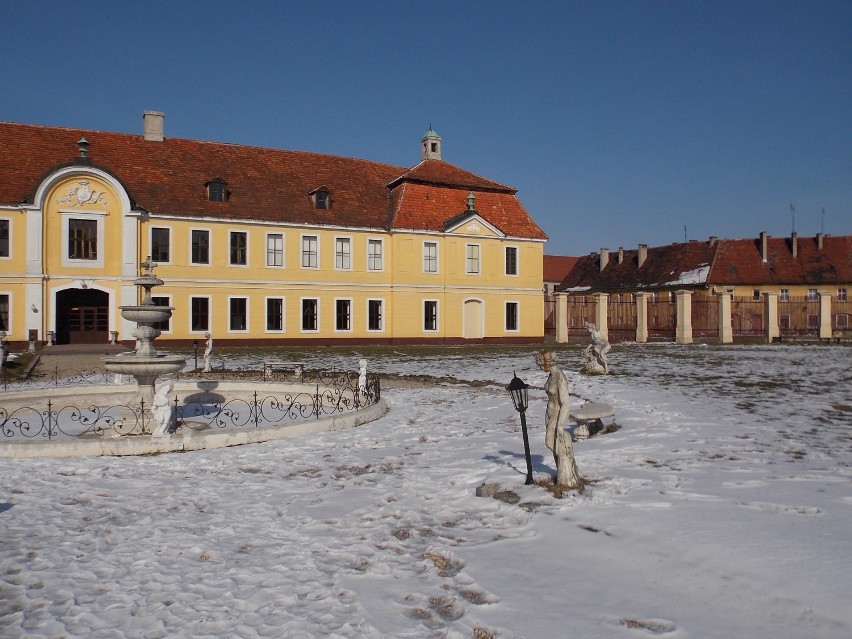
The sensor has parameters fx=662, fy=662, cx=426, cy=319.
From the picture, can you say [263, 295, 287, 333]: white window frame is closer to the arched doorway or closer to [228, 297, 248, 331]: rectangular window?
[228, 297, 248, 331]: rectangular window

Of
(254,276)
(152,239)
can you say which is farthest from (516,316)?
(152,239)

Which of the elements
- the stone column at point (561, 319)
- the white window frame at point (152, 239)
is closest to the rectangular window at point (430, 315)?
the stone column at point (561, 319)

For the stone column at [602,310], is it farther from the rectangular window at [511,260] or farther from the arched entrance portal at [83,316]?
the arched entrance portal at [83,316]

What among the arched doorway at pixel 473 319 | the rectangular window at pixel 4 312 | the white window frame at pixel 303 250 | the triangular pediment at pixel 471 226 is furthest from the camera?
the arched doorway at pixel 473 319

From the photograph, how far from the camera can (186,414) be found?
13.2 meters

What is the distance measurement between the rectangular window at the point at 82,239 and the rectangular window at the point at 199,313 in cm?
491

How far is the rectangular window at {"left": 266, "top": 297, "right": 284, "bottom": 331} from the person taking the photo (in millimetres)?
34594

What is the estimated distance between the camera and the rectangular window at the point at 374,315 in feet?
121

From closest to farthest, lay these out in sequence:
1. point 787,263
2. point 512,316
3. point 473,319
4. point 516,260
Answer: point 473,319
point 516,260
point 512,316
point 787,263

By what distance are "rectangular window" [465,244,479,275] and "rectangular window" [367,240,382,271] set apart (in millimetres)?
5198

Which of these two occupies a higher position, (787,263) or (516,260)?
(787,263)

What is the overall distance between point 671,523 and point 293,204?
31.6 metres

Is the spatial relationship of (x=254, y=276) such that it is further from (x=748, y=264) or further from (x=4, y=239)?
(x=748, y=264)

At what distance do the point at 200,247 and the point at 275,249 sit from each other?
3.75 meters
